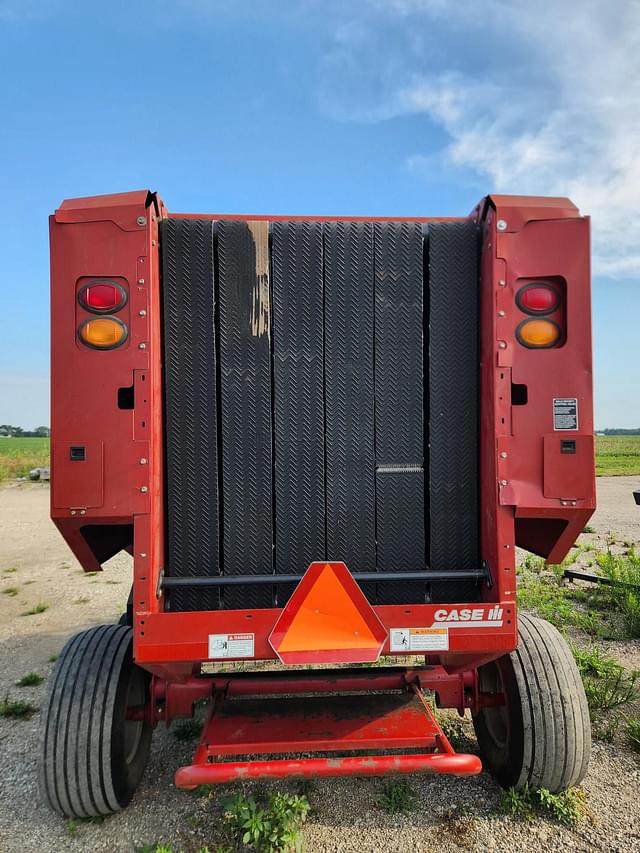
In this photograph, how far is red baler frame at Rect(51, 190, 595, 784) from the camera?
269 centimetres

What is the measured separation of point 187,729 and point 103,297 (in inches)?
116

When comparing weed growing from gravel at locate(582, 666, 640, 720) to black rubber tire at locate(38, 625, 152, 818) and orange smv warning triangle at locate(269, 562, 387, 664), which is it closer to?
orange smv warning triangle at locate(269, 562, 387, 664)

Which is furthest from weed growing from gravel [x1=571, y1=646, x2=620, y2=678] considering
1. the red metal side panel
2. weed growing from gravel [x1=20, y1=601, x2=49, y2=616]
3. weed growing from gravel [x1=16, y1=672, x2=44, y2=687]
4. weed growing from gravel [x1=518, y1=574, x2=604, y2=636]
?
weed growing from gravel [x1=20, y1=601, x2=49, y2=616]

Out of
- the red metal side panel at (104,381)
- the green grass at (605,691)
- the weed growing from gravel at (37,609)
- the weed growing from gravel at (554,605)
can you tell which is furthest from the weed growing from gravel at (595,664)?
the weed growing from gravel at (37,609)

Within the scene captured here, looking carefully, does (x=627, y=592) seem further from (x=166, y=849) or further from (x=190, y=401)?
(x=190, y=401)

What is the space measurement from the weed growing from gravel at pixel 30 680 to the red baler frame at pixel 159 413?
2757mm

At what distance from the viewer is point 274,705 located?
3.38 m

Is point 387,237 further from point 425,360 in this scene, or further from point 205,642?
point 205,642

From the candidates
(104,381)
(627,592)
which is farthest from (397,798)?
(627,592)

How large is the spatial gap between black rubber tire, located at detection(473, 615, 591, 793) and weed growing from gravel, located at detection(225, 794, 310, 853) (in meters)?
1.12

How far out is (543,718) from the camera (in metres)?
3.04

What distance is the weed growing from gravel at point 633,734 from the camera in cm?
366

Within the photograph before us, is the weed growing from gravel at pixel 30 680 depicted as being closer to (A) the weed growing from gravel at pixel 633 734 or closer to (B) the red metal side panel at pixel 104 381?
(B) the red metal side panel at pixel 104 381

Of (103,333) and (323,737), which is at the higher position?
(103,333)
